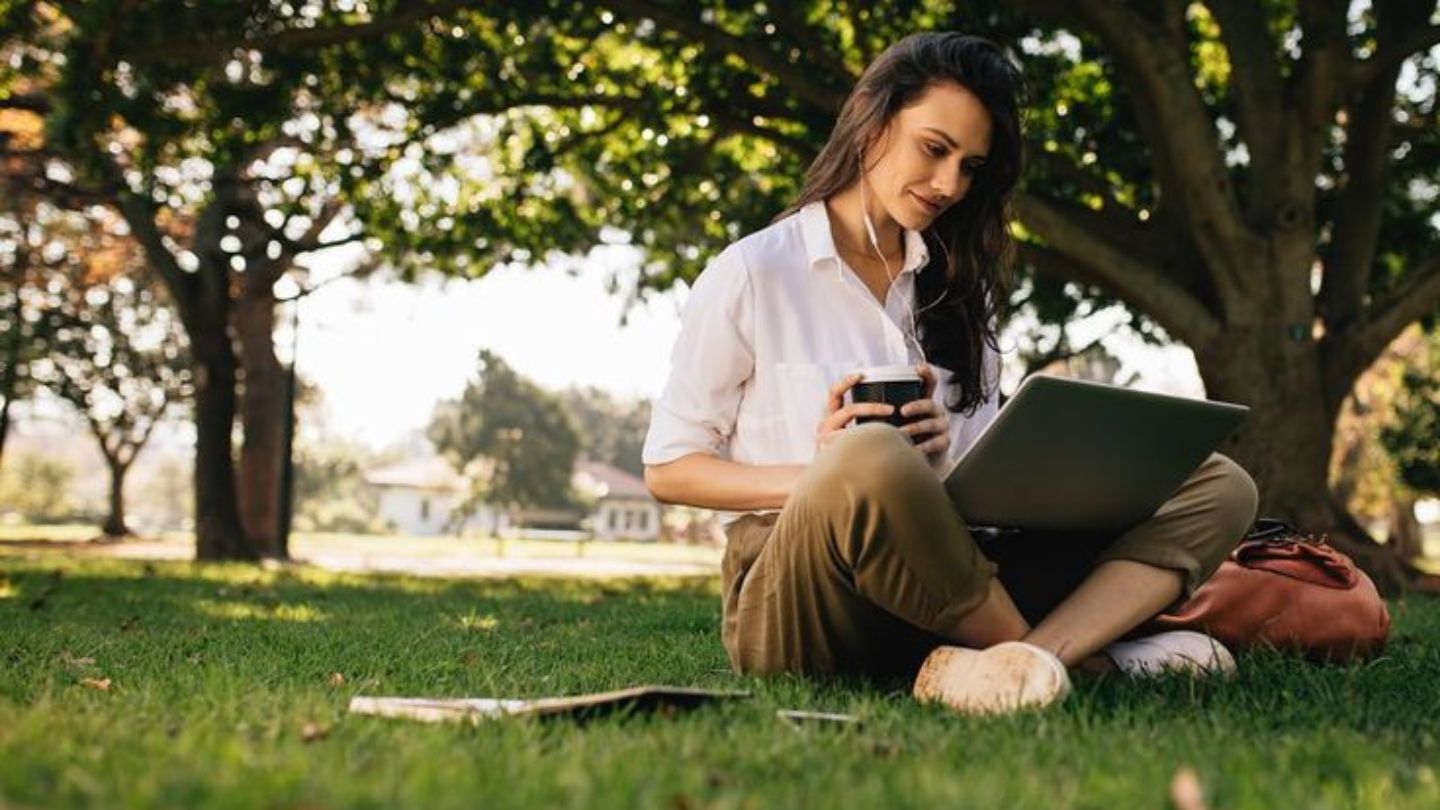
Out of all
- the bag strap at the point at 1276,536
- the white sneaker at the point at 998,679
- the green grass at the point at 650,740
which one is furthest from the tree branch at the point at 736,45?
the white sneaker at the point at 998,679

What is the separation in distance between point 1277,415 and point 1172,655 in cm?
743

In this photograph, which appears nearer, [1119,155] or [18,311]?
[1119,155]

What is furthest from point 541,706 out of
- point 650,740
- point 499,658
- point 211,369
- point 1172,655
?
point 211,369

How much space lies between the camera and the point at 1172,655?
153 inches

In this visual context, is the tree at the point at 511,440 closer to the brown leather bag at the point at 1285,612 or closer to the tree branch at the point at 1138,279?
the tree branch at the point at 1138,279

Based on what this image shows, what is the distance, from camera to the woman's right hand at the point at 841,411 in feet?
10.9

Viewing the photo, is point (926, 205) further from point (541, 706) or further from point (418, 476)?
point (418, 476)

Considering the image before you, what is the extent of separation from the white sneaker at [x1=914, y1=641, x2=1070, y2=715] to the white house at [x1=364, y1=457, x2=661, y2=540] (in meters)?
65.0

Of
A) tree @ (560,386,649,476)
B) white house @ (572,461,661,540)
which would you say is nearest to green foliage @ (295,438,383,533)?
white house @ (572,461,661,540)

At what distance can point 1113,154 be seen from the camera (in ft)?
44.2

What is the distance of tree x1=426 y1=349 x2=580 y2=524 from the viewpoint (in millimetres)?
67562

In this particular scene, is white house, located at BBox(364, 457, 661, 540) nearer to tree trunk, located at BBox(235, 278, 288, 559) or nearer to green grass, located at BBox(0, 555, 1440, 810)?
tree trunk, located at BBox(235, 278, 288, 559)

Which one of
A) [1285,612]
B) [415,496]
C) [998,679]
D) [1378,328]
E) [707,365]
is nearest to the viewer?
[998,679]

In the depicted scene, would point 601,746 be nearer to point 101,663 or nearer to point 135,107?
point 101,663
